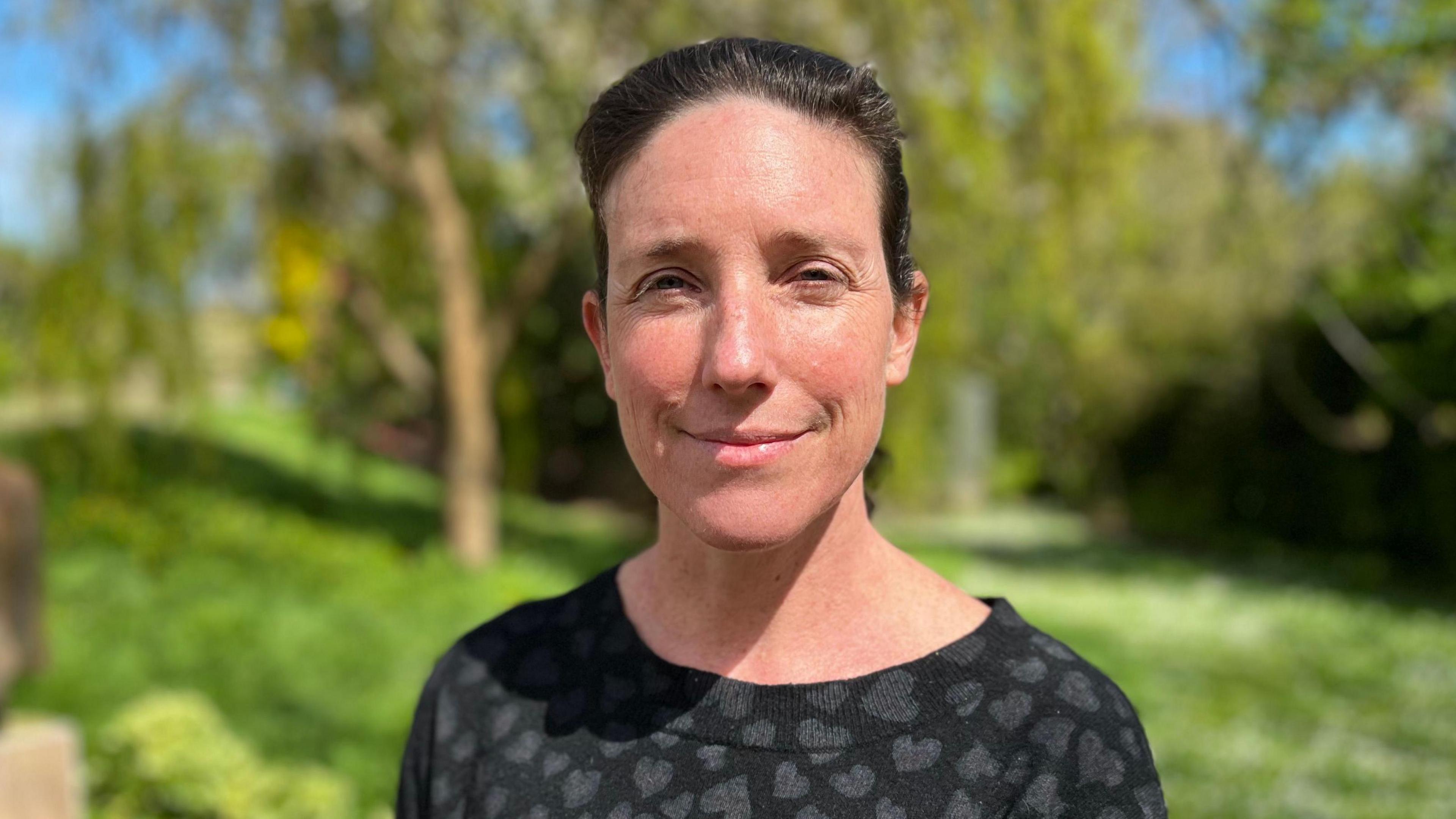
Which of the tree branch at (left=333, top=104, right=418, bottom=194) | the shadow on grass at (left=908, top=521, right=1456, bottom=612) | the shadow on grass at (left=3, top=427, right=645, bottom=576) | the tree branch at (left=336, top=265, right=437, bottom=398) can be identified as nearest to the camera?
the tree branch at (left=333, top=104, right=418, bottom=194)

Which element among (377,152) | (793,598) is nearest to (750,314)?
(793,598)

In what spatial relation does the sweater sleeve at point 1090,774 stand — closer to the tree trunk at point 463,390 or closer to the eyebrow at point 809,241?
the eyebrow at point 809,241

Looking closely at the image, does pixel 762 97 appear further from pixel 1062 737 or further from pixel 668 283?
pixel 1062 737

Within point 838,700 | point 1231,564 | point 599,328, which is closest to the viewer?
point 838,700

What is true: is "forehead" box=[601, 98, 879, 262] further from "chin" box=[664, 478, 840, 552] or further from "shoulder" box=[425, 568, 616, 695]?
"shoulder" box=[425, 568, 616, 695]

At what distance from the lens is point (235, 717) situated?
5.52 meters

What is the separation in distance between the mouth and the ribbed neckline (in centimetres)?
25

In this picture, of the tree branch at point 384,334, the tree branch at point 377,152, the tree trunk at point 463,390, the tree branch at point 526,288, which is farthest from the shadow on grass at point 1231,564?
the tree branch at point 377,152

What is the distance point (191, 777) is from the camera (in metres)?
4.07

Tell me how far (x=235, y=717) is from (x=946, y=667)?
16.7 ft

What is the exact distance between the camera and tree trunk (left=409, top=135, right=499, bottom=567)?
830cm

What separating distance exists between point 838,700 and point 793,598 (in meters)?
0.12

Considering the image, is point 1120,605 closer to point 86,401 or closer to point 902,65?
point 902,65

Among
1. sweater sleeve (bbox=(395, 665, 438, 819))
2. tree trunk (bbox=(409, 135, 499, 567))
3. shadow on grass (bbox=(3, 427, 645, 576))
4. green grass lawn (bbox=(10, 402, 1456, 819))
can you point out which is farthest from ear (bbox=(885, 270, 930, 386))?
tree trunk (bbox=(409, 135, 499, 567))
